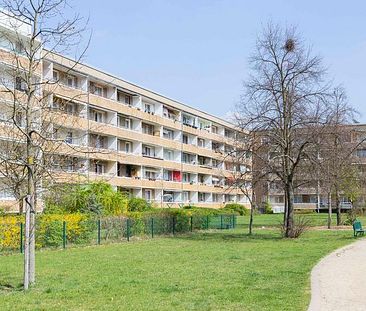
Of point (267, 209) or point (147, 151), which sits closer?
point (147, 151)

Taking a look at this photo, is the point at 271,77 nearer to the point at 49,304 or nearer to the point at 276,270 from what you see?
the point at 276,270

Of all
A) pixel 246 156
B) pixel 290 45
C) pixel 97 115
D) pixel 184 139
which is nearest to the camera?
pixel 290 45

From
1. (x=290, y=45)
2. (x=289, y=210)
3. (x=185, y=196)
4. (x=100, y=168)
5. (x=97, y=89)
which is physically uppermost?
(x=97, y=89)

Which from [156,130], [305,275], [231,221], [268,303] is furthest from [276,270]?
[156,130]

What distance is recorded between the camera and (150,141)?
61406mm

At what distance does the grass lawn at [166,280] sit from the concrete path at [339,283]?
0.30 m

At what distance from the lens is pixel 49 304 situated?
33.3ft

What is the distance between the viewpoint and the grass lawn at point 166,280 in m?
10.2

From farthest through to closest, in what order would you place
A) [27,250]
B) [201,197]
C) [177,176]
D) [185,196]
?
[201,197], [185,196], [177,176], [27,250]

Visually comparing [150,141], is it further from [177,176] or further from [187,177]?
[187,177]

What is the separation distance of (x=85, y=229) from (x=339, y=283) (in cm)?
1562

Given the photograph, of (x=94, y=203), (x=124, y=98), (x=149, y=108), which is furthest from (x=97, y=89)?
(x=94, y=203)

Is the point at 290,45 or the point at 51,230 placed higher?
the point at 290,45

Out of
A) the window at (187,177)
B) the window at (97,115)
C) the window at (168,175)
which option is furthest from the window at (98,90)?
the window at (187,177)
